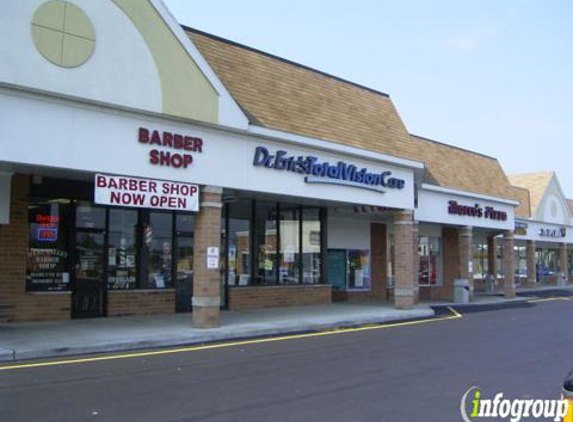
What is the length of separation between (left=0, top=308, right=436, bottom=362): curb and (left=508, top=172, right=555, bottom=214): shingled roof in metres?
25.8

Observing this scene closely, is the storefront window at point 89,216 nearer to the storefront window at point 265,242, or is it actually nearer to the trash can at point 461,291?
the storefront window at point 265,242

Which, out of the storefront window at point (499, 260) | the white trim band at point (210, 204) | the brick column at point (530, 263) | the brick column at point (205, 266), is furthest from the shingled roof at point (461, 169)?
the brick column at point (205, 266)

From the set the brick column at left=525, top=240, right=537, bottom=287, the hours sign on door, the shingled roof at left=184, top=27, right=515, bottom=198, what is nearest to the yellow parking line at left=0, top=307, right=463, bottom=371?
the hours sign on door

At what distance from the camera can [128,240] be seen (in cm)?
1794

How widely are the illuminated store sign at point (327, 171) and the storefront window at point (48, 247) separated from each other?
5.36 meters

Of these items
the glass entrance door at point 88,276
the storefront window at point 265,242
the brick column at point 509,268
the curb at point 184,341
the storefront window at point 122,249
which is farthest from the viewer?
the brick column at point 509,268

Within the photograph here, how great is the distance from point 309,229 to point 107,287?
8361 mm

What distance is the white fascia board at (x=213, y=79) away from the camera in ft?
47.9

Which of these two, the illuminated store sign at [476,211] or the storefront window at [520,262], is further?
the storefront window at [520,262]

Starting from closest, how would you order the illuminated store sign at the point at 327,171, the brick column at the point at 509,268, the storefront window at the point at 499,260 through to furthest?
the illuminated store sign at the point at 327,171
the brick column at the point at 509,268
the storefront window at the point at 499,260

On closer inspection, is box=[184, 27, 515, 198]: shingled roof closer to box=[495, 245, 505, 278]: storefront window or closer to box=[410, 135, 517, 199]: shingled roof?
box=[410, 135, 517, 199]: shingled roof

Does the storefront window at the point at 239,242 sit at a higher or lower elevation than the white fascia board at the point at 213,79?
lower

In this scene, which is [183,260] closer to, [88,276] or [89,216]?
[88,276]

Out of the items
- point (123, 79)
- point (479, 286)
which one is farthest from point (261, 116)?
point (479, 286)
